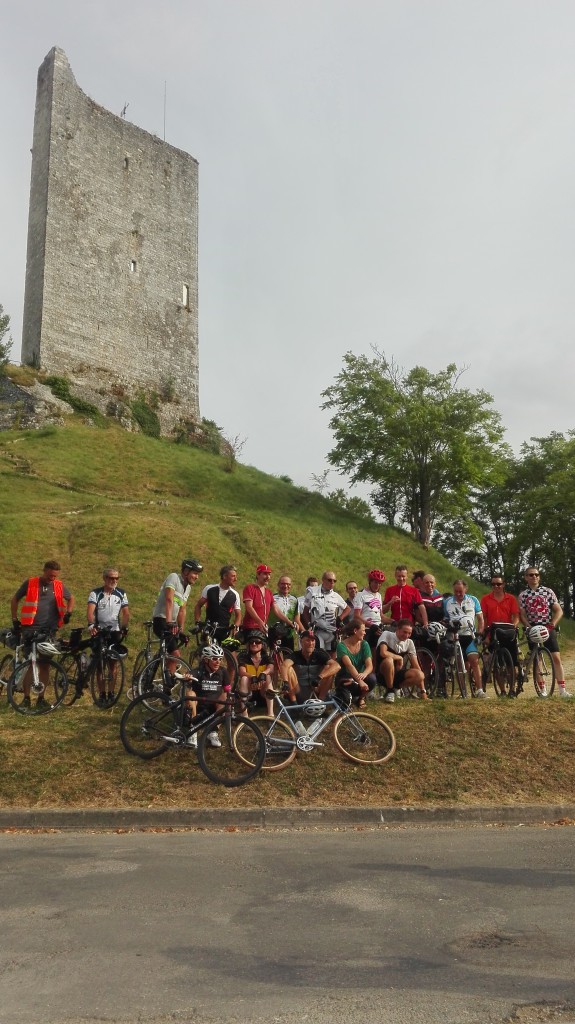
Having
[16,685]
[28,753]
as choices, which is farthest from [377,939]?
[16,685]

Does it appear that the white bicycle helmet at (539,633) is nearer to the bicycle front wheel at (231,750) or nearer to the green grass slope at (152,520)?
the bicycle front wheel at (231,750)

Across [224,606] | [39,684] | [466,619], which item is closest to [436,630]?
[466,619]

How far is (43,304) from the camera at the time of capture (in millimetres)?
43875

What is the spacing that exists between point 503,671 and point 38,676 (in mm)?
6501

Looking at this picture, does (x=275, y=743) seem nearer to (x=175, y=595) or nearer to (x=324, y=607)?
(x=175, y=595)

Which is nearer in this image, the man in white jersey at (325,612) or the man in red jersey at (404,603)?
the man in white jersey at (325,612)

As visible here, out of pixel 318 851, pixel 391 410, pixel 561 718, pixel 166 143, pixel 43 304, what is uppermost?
pixel 166 143

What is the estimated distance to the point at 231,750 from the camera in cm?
866

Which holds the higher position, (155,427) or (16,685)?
(155,427)

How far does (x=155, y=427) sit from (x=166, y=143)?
61.8ft

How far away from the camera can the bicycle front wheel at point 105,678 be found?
10.9 metres

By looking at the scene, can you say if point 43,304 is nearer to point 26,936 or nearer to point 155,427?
point 155,427

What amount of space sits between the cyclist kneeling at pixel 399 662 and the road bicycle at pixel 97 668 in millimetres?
3521

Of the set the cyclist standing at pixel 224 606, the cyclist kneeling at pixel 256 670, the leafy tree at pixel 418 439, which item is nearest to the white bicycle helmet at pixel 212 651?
the cyclist kneeling at pixel 256 670
